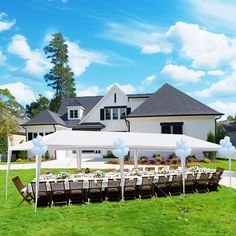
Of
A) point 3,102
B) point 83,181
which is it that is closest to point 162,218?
point 83,181

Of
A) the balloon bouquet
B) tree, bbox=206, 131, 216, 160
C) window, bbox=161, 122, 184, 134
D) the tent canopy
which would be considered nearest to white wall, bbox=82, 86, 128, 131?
window, bbox=161, 122, 184, 134

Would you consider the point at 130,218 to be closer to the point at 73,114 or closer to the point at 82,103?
the point at 73,114

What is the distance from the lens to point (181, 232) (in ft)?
31.6

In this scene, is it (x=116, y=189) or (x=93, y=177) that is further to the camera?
(x=93, y=177)

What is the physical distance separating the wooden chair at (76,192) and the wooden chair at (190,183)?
4789 millimetres

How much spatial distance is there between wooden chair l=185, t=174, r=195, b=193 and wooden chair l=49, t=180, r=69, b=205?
5386 millimetres

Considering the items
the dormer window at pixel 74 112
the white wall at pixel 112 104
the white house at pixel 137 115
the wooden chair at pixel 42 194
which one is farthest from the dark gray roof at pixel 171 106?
the wooden chair at pixel 42 194

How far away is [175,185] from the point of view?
1557 centimetres

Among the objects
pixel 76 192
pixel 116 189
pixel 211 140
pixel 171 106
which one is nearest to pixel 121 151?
pixel 116 189

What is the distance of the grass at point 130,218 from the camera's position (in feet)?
32.1

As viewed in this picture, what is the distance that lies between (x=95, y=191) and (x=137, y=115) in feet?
77.4

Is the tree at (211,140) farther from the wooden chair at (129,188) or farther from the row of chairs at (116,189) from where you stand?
the wooden chair at (129,188)

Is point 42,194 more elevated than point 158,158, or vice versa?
point 158,158

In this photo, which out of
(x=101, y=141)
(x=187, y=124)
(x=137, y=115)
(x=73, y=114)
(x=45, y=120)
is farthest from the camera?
(x=73, y=114)
